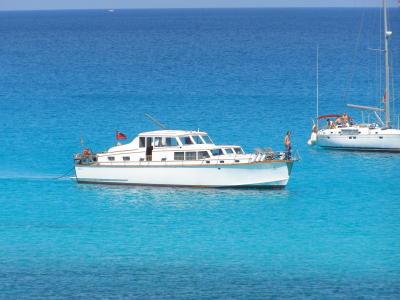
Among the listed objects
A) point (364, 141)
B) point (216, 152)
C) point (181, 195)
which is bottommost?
point (181, 195)

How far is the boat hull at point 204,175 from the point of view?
63.2 m

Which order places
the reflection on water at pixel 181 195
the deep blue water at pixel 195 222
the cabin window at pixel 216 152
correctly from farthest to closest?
the cabin window at pixel 216 152, the reflection on water at pixel 181 195, the deep blue water at pixel 195 222

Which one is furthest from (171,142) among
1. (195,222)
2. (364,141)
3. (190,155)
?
(364,141)

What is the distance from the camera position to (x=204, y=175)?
63.8m

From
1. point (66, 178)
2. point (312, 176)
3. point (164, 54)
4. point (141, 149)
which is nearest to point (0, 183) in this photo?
point (66, 178)

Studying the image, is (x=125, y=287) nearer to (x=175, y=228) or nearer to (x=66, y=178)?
(x=175, y=228)

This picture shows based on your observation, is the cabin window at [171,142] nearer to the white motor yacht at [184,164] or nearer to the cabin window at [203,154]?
the white motor yacht at [184,164]

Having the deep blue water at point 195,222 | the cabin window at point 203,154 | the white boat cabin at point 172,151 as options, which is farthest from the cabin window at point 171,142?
the deep blue water at point 195,222

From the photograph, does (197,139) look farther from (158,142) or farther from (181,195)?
(181,195)

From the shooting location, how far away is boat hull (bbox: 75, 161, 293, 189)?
2488 inches

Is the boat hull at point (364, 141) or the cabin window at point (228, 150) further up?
the cabin window at point (228, 150)

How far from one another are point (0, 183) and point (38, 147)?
51.4ft

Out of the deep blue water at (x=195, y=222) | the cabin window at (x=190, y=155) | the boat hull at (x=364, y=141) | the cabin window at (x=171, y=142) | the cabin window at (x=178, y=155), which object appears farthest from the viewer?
the boat hull at (x=364, y=141)

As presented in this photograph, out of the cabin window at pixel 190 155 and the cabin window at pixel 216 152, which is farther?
the cabin window at pixel 190 155
